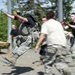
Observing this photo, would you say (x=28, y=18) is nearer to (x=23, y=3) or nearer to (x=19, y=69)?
(x=19, y=69)

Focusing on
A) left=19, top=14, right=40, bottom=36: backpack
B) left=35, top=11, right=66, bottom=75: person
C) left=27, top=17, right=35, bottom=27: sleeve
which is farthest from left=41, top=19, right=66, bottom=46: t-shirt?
left=19, top=14, right=40, bottom=36: backpack

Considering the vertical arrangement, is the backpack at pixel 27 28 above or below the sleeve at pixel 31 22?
below

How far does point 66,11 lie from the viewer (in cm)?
3097

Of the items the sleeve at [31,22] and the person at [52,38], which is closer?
the person at [52,38]

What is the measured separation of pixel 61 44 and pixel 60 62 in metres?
0.44

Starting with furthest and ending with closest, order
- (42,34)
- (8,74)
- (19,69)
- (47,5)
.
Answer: (47,5), (19,69), (8,74), (42,34)

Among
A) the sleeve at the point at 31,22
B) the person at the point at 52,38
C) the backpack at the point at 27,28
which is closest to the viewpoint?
the person at the point at 52,38

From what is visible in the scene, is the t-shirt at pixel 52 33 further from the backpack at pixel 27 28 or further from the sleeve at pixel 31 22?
the backpack at pixel 27 28

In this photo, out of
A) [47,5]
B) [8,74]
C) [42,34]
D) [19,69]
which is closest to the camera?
[42,34]

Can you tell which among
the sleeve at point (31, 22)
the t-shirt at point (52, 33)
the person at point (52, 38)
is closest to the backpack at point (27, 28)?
the sleeve at point (31, 22)

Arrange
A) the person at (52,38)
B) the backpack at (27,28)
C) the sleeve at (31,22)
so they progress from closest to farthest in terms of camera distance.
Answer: the person at (52,38)
the sleeve at (31,22)
the backpack at (27,28)

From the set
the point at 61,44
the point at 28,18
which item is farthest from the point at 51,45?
the point at 28,18

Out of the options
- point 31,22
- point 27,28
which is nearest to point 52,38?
point 31,22

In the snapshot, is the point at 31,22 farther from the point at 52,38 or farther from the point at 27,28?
the point at 52,38
